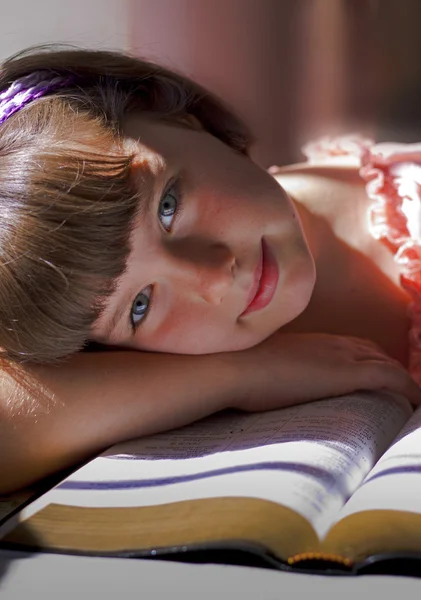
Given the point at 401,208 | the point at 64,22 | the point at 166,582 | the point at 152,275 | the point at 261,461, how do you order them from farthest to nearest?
the point at 64,22 → the point at 401,208 → the point at 152,275 → the point at 261,461 → the point at 166,582

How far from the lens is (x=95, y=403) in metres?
0.69

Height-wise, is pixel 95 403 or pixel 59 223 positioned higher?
pixel 59 223

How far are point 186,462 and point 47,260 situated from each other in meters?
0.21

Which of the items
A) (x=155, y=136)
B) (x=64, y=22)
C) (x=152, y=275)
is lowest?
(x=152, y=275)

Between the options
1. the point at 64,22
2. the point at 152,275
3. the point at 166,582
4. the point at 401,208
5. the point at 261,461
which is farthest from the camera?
the point at 64,22

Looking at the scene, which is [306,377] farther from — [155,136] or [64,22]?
[64,22]

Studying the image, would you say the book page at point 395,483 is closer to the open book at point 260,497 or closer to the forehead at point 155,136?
the open book at point 260,497

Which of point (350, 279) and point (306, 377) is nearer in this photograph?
point (306, 377)

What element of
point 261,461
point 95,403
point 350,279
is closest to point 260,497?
point 261,461

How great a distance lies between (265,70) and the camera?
116 centimetres

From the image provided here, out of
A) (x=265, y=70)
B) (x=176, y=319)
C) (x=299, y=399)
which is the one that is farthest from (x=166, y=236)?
(x=265, y=70)

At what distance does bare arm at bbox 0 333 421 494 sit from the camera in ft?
2.19

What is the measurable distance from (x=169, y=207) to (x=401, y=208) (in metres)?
0.32

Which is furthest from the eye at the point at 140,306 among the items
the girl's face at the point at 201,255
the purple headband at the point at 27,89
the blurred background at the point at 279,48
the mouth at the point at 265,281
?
the blurred background at the point at 279,48
